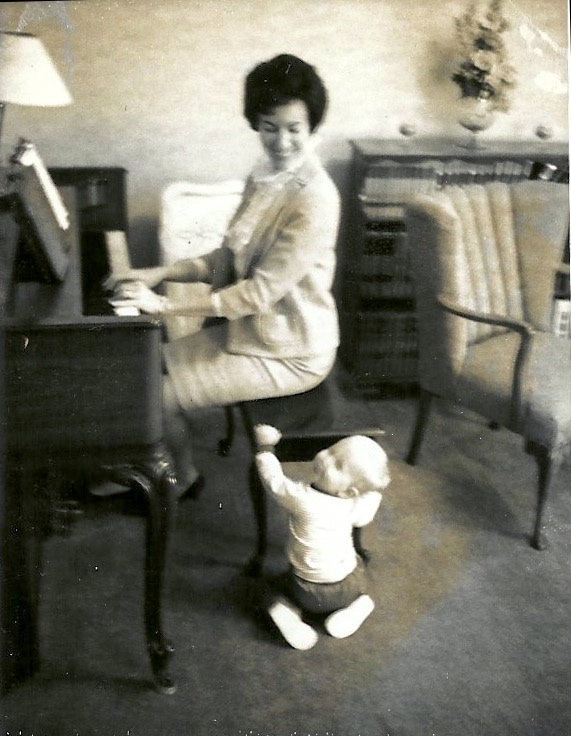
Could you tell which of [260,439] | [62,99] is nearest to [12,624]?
[260,439]

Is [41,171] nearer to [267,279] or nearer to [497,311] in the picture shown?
[267,279]

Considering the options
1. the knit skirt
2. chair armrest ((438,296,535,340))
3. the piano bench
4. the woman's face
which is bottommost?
the piano bench

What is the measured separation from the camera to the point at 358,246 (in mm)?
1474

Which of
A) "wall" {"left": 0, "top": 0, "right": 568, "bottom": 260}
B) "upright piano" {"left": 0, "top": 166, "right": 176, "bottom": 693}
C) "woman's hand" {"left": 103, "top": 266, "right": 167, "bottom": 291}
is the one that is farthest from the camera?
"woman's hand" {"left": 103, "top": 266, "right": 167, "bottom": 291}

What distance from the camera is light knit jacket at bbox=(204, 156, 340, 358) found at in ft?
4.41

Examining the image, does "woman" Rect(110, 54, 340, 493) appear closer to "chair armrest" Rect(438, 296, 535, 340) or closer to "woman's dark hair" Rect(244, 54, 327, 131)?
"woman's dark hair" Rect(244, 54, 327, 131)

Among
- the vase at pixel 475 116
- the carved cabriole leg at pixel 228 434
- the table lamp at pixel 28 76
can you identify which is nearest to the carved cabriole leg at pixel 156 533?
the carved cabriole leg at pixel 228 434

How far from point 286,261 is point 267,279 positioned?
0.17 ft

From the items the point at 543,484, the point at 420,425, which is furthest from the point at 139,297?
the point at 543,484

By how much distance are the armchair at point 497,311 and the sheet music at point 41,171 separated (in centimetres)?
75

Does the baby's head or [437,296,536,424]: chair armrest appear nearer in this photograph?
the baby's head

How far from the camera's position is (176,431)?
4.58 feet

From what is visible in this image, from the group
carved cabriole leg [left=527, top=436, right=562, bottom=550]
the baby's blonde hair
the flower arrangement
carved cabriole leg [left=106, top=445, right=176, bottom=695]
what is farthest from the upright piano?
carved cabriole leg [left=527, top=436, right=562, bottom=550]

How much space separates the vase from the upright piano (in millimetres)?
723
